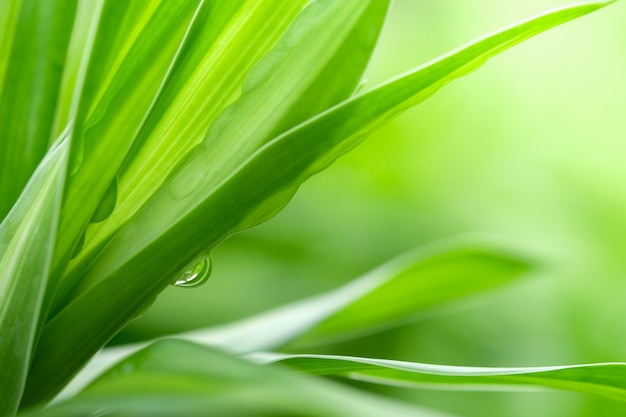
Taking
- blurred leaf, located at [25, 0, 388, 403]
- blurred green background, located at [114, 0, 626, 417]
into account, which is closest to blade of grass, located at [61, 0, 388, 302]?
blurred leaf, located at [25, 0, 388, 403]

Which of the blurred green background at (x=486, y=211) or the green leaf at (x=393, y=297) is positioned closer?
the green leaf at (x=393, y=297)

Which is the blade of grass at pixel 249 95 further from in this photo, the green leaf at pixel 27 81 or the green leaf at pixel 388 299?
the green leaf at pixel 388 299

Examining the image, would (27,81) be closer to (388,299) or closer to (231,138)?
(231,138)

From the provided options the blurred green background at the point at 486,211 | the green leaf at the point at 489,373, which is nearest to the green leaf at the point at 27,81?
the green leaf at the point at 489,373

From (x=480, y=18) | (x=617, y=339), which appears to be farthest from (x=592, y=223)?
(x=480, y=18)

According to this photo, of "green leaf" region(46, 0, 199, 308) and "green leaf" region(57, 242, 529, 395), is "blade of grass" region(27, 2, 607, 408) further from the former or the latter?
"green leaf" region(57, 242, 529, 395)

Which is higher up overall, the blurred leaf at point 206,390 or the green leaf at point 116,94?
the green leaf at point 116,94

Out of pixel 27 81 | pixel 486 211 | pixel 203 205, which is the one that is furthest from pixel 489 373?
pixel 486 211

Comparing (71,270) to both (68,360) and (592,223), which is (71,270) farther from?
(592,223)
